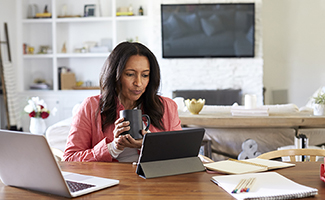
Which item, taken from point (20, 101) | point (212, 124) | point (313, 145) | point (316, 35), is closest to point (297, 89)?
point (316, 35)

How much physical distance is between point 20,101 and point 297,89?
4358 millimetres

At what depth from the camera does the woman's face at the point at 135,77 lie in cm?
163

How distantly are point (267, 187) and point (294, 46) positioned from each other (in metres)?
5.41

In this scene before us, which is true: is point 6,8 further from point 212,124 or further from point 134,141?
point 134,141

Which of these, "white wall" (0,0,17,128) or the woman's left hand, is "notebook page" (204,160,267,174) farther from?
"white wall" (0,0,17,128)

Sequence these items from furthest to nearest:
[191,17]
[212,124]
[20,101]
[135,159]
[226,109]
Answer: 1. [20,101]
2. [191,17]
3. [226,109]
4. [212,124]
5. [135,159]

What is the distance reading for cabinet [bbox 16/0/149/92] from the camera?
19.6ft

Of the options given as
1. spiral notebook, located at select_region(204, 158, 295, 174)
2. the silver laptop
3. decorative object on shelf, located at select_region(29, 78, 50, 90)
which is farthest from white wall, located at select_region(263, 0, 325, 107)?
the silver laptop

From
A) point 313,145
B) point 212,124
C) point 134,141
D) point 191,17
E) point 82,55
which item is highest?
point 191,17

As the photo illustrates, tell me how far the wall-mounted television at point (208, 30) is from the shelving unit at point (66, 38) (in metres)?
0.50

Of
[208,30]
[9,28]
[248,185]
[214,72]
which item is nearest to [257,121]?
[248,185]

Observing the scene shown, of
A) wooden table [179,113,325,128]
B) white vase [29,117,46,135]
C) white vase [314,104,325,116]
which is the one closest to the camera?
wooden table [179,113,325,128]

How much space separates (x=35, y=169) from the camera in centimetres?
102

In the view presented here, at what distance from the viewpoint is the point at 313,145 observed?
296cm
